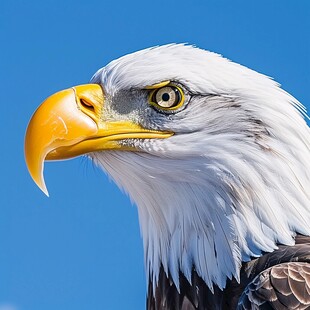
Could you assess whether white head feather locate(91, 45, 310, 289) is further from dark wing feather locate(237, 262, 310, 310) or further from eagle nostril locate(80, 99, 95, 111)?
dark wing feather locate(237, 262, 310, 310)

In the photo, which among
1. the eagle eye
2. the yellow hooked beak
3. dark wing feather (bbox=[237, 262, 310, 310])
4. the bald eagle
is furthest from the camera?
the eagle eye

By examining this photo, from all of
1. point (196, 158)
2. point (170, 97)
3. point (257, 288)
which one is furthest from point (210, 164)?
point (257, 288)

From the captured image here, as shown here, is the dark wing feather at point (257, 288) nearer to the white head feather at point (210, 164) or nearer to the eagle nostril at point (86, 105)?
the white head feather at point (210, 164)

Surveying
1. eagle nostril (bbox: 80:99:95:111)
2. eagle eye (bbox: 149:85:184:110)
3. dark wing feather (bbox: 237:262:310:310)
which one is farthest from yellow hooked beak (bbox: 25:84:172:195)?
dark wing feather (bbox: 237:262:310:310)

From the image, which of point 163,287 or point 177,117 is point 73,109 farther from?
point 163,287

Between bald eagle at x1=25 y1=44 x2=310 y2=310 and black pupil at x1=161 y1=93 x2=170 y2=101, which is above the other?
black pupil at x1=161 y1=93 x2=170 y2=101

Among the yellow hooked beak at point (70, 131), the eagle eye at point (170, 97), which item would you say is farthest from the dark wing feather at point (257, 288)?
the eagle eye at point (170, 97)

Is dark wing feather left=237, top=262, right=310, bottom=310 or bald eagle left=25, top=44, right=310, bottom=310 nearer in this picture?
dark wing feather left=237, top=262, right=310, bottom=310
